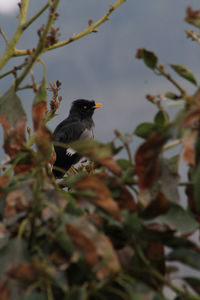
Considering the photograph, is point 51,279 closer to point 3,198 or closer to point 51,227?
point 51,227

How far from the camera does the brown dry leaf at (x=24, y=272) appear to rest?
2.97ft

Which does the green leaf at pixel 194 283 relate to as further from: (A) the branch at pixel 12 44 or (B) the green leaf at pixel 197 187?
(A) the branch at pixel 12 44

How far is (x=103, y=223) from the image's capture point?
3.42ft

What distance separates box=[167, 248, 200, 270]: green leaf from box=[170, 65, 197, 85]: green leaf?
17.5 inches

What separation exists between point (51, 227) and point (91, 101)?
8.99 meters

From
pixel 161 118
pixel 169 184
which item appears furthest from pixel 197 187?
pixel 161 118

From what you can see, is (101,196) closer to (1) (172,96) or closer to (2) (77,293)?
(2) (77,293)

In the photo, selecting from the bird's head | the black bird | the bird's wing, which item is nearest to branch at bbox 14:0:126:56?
the black bird

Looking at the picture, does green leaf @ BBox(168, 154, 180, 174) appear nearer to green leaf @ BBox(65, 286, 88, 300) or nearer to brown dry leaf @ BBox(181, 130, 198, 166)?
brown dry leaf @ BBox(181, 130, 198, 166)

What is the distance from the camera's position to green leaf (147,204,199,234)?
104cm

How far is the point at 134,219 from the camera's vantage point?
1014mm

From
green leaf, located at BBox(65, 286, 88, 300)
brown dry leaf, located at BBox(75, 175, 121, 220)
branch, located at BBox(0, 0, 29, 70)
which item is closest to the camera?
green leaf, located at BBox(65, 286, 88, 300)

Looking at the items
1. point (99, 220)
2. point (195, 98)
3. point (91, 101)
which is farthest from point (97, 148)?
point (91, 101)

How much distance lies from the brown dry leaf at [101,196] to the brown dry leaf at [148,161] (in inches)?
4.3
